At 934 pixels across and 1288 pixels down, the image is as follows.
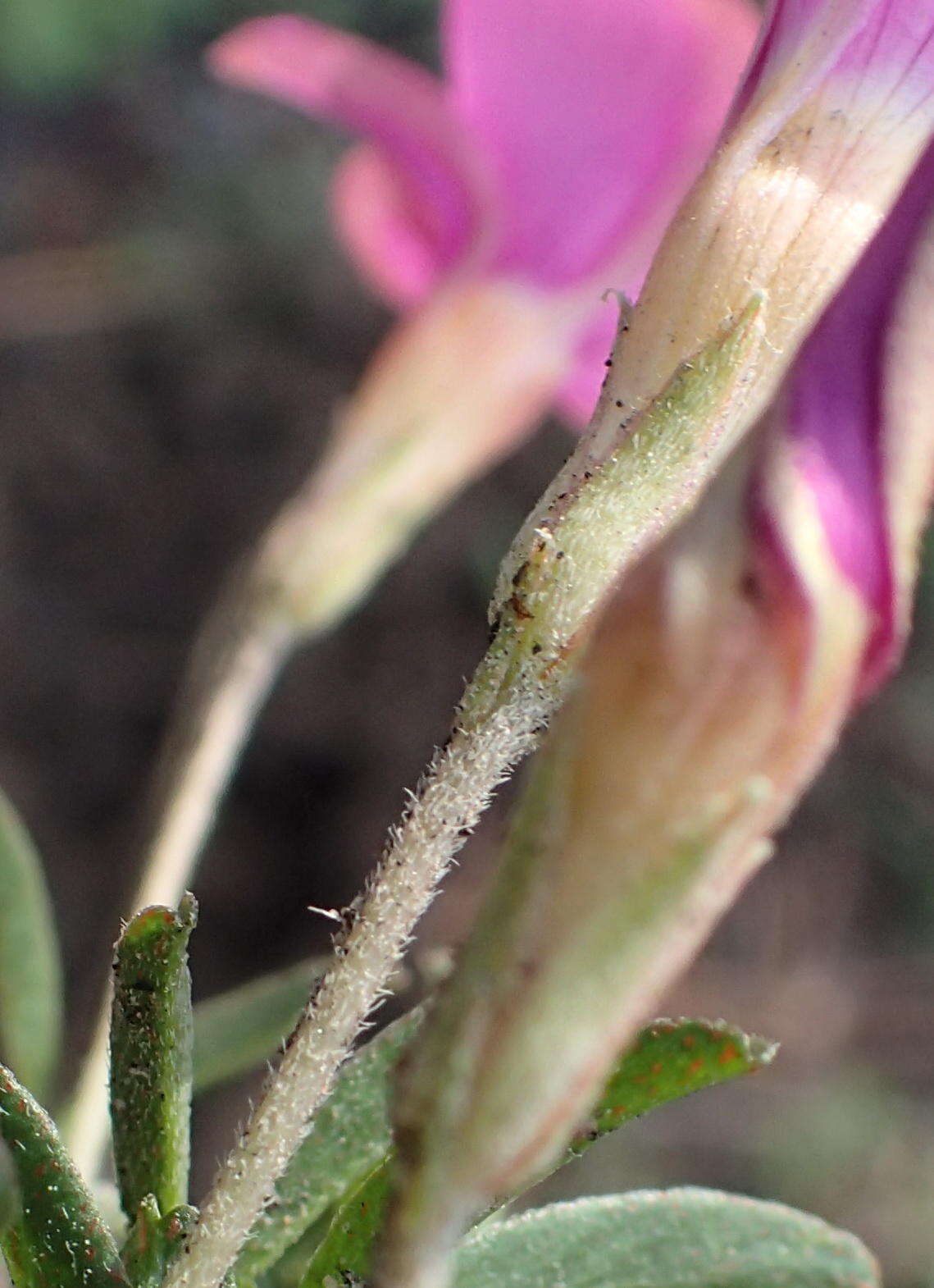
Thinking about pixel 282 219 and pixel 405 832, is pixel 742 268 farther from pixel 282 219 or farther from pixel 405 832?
pixel 282 219

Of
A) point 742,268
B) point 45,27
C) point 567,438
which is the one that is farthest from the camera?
point 567,438

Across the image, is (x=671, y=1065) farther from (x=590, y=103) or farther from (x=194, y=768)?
(x=590, y=103)

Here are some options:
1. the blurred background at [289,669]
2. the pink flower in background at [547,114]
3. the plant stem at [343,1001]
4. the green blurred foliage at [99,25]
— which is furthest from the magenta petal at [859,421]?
the green blurred foliage at [99,25]

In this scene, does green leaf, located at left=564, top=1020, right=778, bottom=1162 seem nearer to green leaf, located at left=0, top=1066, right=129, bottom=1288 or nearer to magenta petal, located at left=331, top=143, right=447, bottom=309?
green leaf, located at left=0, top=1066, right=129, bottom=1288

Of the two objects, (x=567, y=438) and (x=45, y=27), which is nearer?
(x=45, y=27)

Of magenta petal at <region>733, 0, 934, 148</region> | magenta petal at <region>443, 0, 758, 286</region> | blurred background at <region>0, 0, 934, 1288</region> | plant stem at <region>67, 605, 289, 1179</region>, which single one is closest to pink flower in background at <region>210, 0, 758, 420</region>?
magenta petal at <region>443, 0, 758, 286</region>

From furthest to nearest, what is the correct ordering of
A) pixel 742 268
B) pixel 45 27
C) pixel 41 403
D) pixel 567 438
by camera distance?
1. pixel 567 438
2. pixel 41 403
3. pixel 45 27
4. pixel 742 268

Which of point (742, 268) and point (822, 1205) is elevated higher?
point (742, 268)


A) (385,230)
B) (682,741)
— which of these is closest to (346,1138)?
(682,741)

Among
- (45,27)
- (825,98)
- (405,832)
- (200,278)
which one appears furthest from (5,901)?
(200,278)
